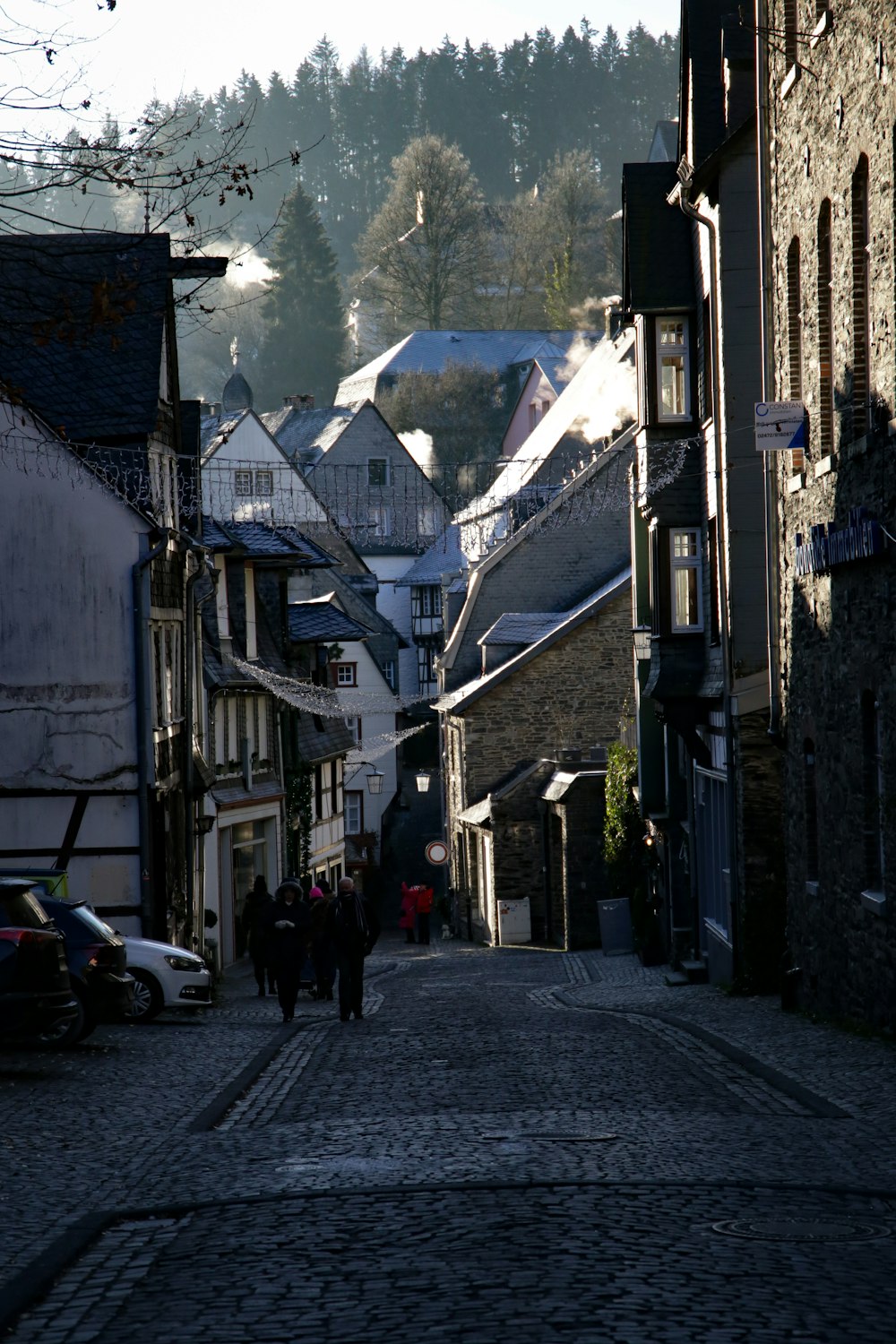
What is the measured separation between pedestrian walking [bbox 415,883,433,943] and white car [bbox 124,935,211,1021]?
79.4 feet

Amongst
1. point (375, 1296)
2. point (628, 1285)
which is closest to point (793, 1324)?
point (628, 1285)

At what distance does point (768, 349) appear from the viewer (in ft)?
62.5

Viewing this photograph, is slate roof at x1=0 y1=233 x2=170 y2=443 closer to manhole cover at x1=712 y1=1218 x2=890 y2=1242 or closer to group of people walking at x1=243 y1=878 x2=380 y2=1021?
group of people walking at x1=243 y1=878 x2=380 y2=1021

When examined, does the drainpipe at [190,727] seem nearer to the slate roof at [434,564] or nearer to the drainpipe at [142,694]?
the drainpipe at [142,694]

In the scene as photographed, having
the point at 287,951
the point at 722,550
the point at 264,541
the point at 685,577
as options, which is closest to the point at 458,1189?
the point at 287,951

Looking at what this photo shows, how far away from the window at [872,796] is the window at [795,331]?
3629mm

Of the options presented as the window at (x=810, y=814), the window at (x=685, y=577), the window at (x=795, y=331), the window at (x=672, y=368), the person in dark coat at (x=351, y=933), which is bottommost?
the person in dark coat at (x=351, y=933)

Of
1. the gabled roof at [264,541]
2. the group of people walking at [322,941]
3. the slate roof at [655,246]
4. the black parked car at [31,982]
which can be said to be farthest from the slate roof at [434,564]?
the black parked car at [31,982]

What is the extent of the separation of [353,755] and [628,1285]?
54.9 meters

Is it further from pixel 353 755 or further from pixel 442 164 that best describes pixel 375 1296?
pixel 442 164

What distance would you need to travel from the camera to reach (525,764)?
41125mm

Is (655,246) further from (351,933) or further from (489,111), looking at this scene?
(489,111)

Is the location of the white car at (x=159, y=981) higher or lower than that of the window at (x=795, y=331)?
lower

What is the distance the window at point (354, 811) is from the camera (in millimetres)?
59938
